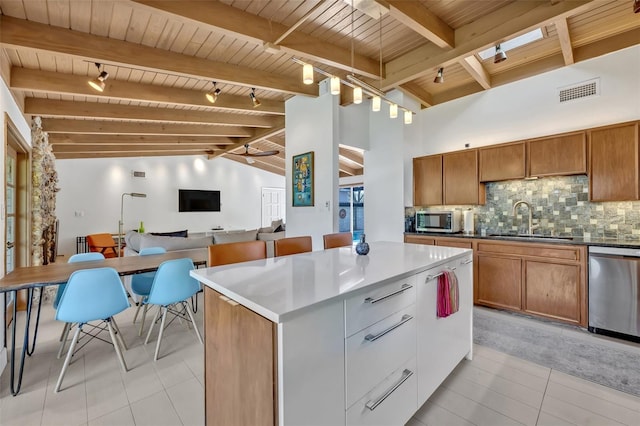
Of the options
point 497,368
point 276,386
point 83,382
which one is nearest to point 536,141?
point 497,368

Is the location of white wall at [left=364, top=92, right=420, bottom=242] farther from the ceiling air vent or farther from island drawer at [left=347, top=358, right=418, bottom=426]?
island drawer at [left=347, top=358, right=418, bottom=426]

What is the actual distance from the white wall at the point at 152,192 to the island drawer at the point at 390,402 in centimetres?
823

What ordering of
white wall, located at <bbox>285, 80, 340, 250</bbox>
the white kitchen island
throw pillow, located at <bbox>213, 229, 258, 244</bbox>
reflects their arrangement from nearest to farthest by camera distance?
the white kitchen island → white wall, located at <bbox>285, 80, 340, 250</bbox> → throw pillow, located at <bbox>213, 229, 258, 244</bbox>

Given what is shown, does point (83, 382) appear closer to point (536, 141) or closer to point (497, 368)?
point (497, 368)

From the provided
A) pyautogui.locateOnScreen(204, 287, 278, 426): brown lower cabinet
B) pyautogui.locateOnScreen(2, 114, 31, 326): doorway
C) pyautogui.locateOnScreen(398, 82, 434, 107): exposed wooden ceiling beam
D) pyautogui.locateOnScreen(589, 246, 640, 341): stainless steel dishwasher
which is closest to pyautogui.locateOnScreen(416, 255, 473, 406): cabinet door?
pyautogui.locateOnScreen(204, 287, 278, 426): brown lower cabinet

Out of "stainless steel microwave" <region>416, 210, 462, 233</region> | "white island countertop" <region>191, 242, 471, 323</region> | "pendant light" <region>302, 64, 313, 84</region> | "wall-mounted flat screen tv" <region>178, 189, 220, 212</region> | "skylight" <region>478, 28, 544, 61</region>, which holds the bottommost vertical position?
"white island countertop" <region>191, 242, 471, 323</region>

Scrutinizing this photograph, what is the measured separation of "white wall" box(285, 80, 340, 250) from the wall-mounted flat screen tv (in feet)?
16.0

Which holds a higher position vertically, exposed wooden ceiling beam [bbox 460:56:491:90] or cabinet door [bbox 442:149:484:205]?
exposed wooden ceiling beam [bbox 460:56:491:90]

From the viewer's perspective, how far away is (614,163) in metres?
2.90

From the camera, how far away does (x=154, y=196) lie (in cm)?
809

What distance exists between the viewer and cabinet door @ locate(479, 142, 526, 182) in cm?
353

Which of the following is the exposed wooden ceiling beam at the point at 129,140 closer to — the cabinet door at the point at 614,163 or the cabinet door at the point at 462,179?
the cabinet door at the point at 462,179

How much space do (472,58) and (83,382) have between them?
4.85m

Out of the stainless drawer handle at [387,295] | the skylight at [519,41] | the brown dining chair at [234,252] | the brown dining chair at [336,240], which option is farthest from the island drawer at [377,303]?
the skylight at [519,41]
